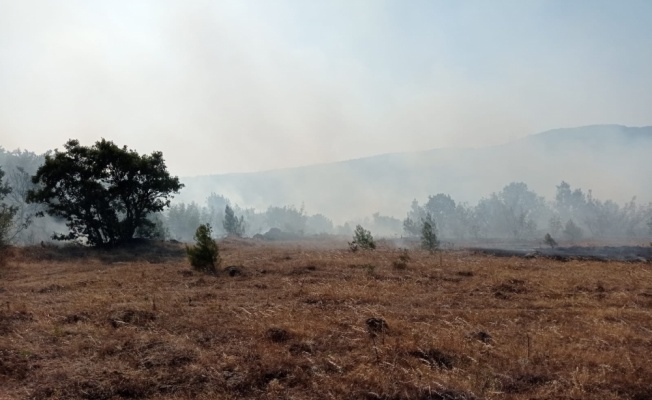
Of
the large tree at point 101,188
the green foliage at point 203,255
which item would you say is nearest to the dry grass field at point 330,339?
the green foliage at point 203,255

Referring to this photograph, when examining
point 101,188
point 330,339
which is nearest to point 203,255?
point 330,339

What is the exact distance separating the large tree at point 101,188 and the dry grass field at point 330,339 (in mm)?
16042

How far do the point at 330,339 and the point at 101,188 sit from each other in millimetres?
26806

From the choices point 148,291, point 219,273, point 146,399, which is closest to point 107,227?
point 219,273

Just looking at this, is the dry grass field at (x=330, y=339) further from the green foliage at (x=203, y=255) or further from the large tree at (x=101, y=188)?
the large tree at (x=101, y=188)

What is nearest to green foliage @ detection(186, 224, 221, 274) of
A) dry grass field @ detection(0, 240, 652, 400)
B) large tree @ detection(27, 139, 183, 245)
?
dry grass field @ detection(0, 240, 652, 400)

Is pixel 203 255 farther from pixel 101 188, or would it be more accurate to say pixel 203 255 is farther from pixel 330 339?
pixel 101 188

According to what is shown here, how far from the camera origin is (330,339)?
8.08 m

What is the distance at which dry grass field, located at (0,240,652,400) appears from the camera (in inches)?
245

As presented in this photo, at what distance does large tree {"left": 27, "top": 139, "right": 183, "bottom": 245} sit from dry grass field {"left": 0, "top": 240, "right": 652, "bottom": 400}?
16.0 metres

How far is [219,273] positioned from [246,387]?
36.2 ft

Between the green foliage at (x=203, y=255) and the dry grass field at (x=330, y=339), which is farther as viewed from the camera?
the green foliage at (x=203, y=255)

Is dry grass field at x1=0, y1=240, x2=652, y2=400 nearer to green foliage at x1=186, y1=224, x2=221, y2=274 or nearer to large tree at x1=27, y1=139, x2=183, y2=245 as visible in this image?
green foliage at x1=186, y1=224, x2=221, y2=274

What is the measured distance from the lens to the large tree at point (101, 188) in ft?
96.0
